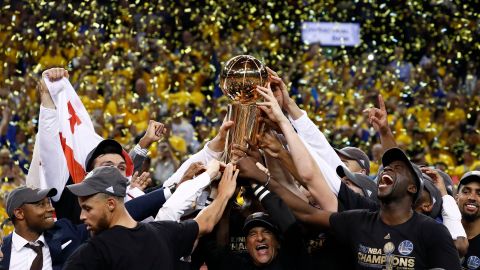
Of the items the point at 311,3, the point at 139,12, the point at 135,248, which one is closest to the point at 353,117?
the point at 311,3

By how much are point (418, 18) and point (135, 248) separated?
30.4ft

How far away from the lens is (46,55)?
11047mm

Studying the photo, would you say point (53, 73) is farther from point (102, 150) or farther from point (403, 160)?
point (403, 160)

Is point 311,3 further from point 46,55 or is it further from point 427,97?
point 46,55

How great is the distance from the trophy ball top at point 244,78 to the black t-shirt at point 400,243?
75 centimetres

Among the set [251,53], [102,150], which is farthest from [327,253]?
[251,53]

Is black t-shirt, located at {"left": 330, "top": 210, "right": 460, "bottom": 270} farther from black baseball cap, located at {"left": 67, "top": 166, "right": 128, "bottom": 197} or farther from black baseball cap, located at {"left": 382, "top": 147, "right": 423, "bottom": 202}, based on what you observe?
black baseball cap, located at {"left": 67, "top": 166, "right": 128, "bottom": 197}

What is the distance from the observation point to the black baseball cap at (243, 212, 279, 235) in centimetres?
442

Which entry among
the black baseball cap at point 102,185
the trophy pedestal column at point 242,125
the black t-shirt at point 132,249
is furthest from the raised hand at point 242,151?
the black baseball cap at point 102,185

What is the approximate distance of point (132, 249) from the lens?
149 inches

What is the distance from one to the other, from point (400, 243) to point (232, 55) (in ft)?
24.8

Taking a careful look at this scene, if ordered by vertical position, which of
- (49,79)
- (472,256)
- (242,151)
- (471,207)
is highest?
(49,79)

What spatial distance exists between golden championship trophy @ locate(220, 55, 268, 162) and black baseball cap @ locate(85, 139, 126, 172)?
0.79 m

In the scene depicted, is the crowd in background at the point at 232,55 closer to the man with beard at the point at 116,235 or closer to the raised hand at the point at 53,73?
the raised hand at the point at 53,73
